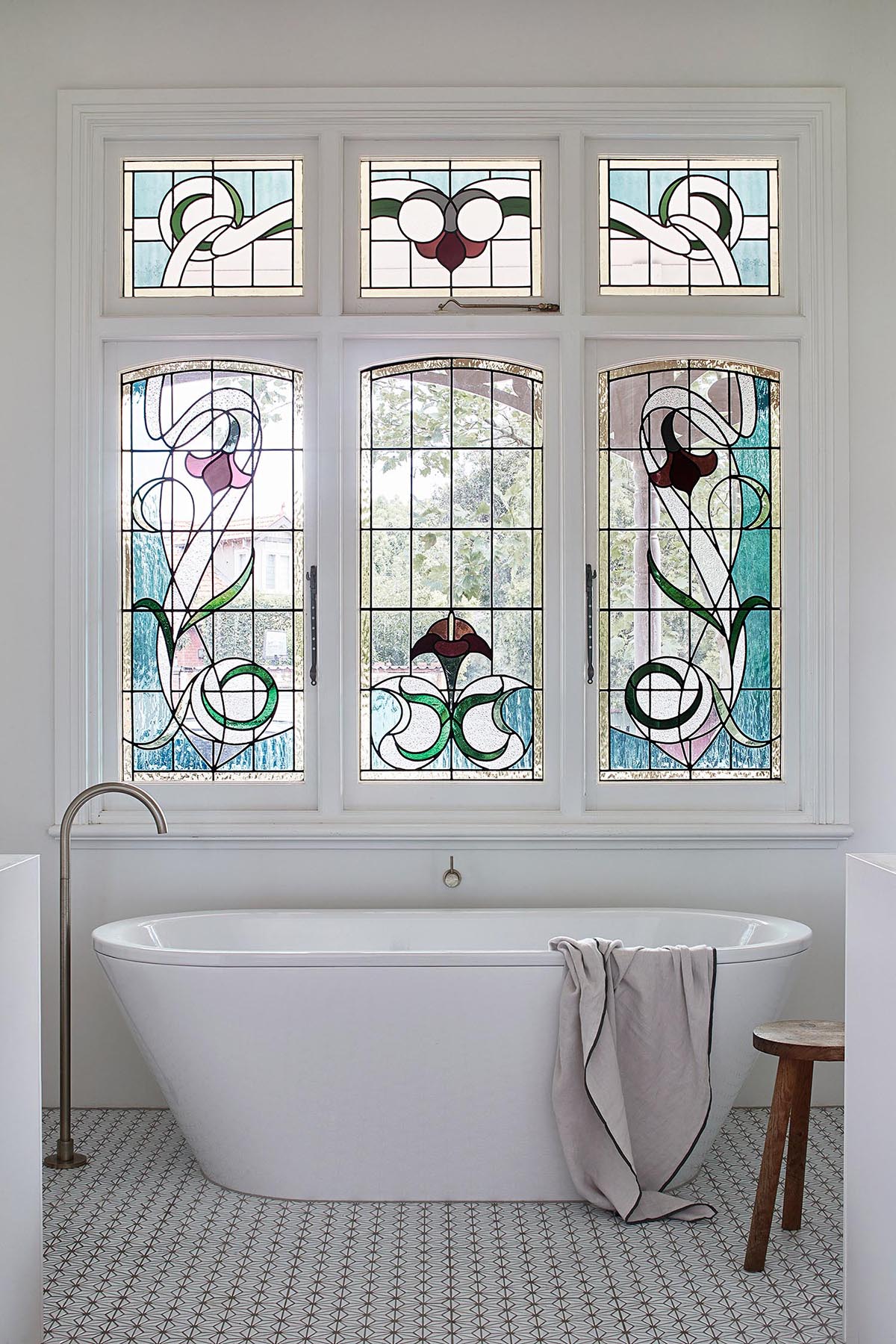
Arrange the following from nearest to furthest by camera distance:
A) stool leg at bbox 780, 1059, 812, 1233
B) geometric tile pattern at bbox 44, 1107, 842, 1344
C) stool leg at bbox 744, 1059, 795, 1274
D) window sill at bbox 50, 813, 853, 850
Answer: geometric tile pattern at bbox 44, 1107, 842, 1344, stool leg at bbox 744, 1059, 795, 1274, stool leg at bbox 780, 1059, 812, 1233, window sill at bbox 50, 813, 853, 850

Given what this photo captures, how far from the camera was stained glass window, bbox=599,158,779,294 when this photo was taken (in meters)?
3.38

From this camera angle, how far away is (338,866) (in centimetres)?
332

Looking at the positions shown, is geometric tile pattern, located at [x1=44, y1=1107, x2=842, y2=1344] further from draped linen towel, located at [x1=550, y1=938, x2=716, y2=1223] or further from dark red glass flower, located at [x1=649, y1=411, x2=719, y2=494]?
dark red glass flower, located at [x1=649, y1=411, x2=719, y2=494]

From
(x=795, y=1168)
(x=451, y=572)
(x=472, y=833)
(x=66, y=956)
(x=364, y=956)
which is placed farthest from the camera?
(x=451, y=572)

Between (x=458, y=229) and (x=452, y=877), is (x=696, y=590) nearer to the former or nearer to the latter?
(x=452, y=877)

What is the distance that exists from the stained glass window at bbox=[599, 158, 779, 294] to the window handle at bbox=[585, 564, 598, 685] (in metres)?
0.85

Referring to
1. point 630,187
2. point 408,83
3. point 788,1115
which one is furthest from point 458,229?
point 788,1115

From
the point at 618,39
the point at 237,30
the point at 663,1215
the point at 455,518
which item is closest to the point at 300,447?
the point at 455,518

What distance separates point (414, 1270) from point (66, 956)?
1.22 metres

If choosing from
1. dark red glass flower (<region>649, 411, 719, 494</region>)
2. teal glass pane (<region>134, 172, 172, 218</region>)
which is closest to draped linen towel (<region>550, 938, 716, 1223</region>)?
dark red glass flower (<region>649, 411, 719, 494</region>)

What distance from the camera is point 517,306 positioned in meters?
3.36

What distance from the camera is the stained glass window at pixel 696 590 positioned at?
11.1 feet
